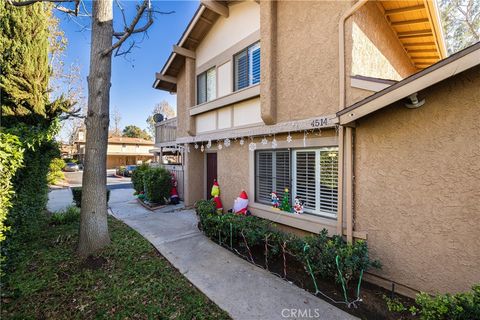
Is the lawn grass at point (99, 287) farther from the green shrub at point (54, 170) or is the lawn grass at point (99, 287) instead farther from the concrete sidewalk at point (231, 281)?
the green shrub at point (54, 170)

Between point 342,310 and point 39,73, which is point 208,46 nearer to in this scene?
point 39,73

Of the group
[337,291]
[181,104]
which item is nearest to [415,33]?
[337,291]

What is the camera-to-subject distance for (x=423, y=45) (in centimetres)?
776

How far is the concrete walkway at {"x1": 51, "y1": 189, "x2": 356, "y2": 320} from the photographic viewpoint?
3670 mm

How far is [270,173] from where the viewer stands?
6.89 metres

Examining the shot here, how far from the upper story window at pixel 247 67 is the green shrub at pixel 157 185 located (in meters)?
6.37

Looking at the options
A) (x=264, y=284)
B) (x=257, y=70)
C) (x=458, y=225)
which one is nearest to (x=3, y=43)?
(x=257, y=70)

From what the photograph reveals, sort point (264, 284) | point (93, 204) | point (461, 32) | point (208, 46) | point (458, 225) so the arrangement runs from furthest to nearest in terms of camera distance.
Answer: point (461, 32) < point (208, 46) < point (93, 204) < point (264, 284) < point (458, 225)

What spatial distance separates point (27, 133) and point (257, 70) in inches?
249

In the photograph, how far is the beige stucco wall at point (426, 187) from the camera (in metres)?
3.41

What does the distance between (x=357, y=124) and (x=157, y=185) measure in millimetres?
9632

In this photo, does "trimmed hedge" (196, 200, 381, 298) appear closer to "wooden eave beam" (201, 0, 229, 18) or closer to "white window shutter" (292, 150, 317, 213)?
"white window shutter" (292, 150, 317, 213)

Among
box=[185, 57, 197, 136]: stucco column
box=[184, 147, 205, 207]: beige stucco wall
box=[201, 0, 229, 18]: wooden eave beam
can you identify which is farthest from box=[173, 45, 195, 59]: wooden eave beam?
box=[184, 147, 205, 207]: beige stucco wall

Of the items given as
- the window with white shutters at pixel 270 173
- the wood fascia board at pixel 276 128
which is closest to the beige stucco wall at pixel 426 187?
the wood fascia board at pixel 276 128
